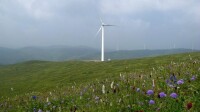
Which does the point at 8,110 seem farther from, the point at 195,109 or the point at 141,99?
the point at 195,109

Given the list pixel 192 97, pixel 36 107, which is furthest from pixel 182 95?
pixel 36 107

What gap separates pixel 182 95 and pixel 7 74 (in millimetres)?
105999

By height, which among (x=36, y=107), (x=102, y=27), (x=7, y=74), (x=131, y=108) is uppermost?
(x=102, y=27)

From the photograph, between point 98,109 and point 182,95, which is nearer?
point 182,95

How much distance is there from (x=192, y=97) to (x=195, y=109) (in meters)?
0.89

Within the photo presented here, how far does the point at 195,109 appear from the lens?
5.74 meters

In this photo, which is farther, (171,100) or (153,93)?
(153,93)

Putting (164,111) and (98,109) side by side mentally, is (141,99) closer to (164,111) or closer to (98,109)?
(98,109)

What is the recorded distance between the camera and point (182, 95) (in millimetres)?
6914

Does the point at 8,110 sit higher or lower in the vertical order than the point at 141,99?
lower

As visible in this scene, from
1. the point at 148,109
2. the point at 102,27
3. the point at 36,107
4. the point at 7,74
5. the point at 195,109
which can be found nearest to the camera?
the point at 195,109

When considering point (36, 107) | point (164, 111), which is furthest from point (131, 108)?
point (36, 107)

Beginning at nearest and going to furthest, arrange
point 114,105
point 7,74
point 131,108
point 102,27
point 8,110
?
point 131,108 → point 114,105 → point 8,110 → point 7,74 → point 102,27

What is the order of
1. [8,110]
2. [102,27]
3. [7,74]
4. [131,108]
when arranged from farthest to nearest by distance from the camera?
[102,27] → [7,74] → [8,110] → [131,108]
